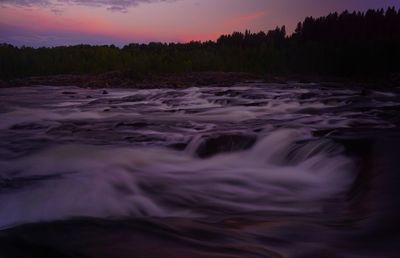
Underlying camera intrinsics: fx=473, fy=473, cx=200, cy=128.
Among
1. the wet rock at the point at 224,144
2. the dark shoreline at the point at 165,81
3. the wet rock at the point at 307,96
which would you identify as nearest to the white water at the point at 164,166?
the wet rock at the point at 224,144

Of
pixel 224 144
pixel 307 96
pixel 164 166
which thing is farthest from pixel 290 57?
pixel 164 166

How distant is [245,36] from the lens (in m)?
44.8

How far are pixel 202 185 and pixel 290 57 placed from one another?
2738 centimetres

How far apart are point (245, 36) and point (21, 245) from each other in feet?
141

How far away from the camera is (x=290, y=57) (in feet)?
105

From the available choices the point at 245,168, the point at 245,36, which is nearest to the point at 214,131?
the point at 245,168

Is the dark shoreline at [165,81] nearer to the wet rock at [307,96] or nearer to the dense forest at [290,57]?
the dense forest at [290,57]

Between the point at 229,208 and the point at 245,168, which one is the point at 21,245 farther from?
the point at 245,168

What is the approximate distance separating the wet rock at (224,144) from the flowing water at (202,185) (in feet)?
0.09

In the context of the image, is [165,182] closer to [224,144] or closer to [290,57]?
[224,144]

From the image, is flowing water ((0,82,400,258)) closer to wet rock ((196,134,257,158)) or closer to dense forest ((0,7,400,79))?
wet rock ((196,134,257,158))

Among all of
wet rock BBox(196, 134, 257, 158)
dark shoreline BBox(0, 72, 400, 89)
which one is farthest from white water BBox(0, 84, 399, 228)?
dark shoreline BBox(0, 72, 400, 89)

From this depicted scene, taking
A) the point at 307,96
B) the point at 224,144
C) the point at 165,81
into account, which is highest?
the point at 224,144

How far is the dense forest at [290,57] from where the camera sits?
27.4m
